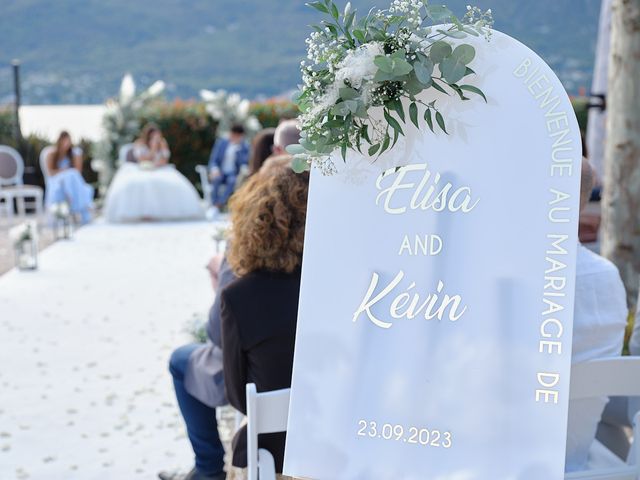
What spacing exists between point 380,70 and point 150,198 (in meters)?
11.6

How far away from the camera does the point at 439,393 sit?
187 cm

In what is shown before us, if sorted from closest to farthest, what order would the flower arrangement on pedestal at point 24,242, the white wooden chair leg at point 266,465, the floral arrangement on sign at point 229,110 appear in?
1. the white wooden chair leg at point 266,465
2. the flower arrangement on pedestal at point 24,242
3. the floral arrangement on sign at point 229,110

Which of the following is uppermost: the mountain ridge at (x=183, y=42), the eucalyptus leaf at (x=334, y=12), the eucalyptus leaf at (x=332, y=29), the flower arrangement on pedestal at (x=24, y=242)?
Result: the mountain ridge at (x=183, y=42)

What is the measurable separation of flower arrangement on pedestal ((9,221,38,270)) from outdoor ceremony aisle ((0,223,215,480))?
0.68ft

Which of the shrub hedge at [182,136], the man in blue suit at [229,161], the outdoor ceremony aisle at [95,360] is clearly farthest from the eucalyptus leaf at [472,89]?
the shrub hedge at [182,136]

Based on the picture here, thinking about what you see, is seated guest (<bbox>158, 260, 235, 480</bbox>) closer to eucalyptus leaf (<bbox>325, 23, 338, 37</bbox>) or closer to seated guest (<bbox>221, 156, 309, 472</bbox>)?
seated guest (<bbox>221, 156, 309, 472</bbox>)

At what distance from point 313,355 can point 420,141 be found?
1.77 feet

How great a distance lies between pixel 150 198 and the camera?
13070mm

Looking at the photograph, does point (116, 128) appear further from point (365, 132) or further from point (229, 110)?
point (365, 132)

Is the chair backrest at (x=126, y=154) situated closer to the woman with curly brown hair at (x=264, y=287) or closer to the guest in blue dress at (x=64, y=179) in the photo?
the guest in blue dress at (x=64, y=179)

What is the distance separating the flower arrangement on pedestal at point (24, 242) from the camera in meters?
8.76

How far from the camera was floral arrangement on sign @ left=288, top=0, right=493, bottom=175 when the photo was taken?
1801 mm

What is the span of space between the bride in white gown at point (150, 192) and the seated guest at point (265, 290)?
10643mm

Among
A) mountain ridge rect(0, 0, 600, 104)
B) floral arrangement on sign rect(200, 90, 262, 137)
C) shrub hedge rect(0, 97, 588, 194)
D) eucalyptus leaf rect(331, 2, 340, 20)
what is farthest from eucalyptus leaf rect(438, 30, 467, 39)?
mountain ridge rect(0, 0, 600, 104)
